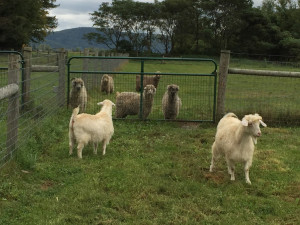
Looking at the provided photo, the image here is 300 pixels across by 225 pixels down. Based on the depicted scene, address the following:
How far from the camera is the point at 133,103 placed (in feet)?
34.9

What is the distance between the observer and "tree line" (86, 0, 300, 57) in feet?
181

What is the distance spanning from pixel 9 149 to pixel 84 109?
5.42m

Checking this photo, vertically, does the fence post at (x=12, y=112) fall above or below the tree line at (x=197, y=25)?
below

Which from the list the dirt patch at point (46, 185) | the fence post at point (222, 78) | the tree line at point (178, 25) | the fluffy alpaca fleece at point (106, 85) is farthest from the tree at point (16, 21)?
the dirt patch at point (46, 185)

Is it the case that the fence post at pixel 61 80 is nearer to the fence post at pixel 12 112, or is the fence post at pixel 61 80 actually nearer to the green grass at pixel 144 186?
the green grass at pixel 144 186

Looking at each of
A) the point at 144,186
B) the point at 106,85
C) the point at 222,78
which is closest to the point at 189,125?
the point at 222,78

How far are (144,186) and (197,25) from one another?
212 feet

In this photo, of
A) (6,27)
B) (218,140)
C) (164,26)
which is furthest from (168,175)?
(164,26)

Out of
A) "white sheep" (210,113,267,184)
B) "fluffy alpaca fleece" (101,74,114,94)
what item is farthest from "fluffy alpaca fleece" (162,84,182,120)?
"fluffy alpaca fleece" (101,74,114,94)

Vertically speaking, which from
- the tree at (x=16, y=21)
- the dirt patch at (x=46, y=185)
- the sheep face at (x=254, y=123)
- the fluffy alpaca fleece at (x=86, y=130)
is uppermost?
the tree at (x=16, y=21)

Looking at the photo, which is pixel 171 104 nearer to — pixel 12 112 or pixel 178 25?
pixel 12 112

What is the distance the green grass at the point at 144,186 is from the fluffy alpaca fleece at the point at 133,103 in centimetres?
253

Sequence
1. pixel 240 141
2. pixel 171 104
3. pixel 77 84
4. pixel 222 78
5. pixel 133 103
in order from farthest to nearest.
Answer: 1. pixel 77 84
2. pixel 133 103
3. pixel 171 104
4. pixel 222 78
5. pixel 240 141

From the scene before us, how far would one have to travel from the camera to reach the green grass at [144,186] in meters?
4.54
